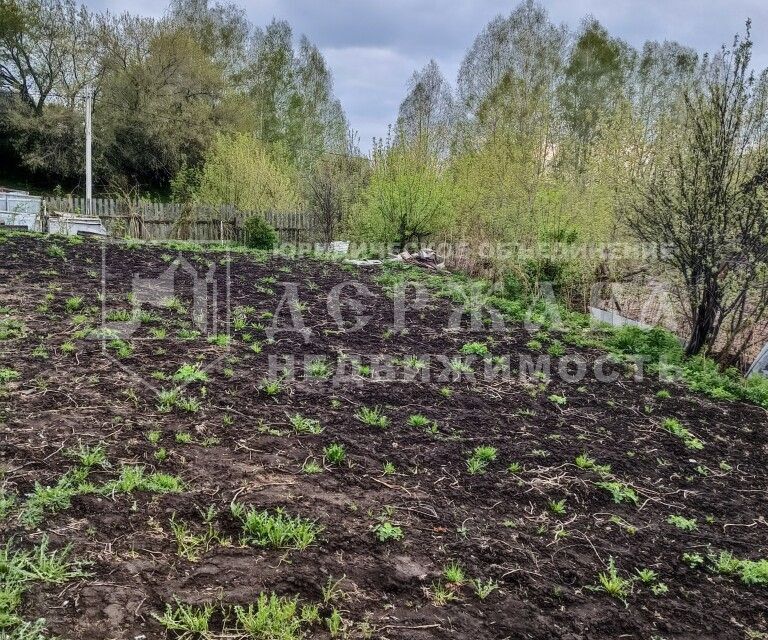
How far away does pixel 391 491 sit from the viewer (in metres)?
2.55

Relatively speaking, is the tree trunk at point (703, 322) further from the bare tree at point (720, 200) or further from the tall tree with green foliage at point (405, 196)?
the tall tree with green foliage at point (405, 196)

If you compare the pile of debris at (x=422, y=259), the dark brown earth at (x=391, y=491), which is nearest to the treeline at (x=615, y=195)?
the pile of debris at (x=422, y=259)

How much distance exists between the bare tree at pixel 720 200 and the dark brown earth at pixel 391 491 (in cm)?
147

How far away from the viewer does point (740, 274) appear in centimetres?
535

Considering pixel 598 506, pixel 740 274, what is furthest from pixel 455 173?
pixel 598 506

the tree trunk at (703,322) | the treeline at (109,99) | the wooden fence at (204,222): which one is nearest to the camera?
the tree trunk at (703,322)

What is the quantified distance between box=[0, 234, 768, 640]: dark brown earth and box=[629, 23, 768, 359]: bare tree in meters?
1.47

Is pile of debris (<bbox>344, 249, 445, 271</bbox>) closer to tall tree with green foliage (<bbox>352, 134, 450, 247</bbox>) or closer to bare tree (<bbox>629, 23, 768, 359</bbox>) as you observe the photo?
tall tree with green foliage (<bbox>352, 134, 450, 247</bbox>)

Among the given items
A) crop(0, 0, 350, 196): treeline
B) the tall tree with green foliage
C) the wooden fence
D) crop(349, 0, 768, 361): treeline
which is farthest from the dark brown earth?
crop(0, 0, 350, 196): treeline

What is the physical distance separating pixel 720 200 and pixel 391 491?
15.5 ft

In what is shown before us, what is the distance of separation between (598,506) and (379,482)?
3.56ft

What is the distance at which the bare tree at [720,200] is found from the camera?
524 cm

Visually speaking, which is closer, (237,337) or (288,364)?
(288,364)

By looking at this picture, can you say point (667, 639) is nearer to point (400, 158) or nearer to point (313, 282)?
point (313, 282)
